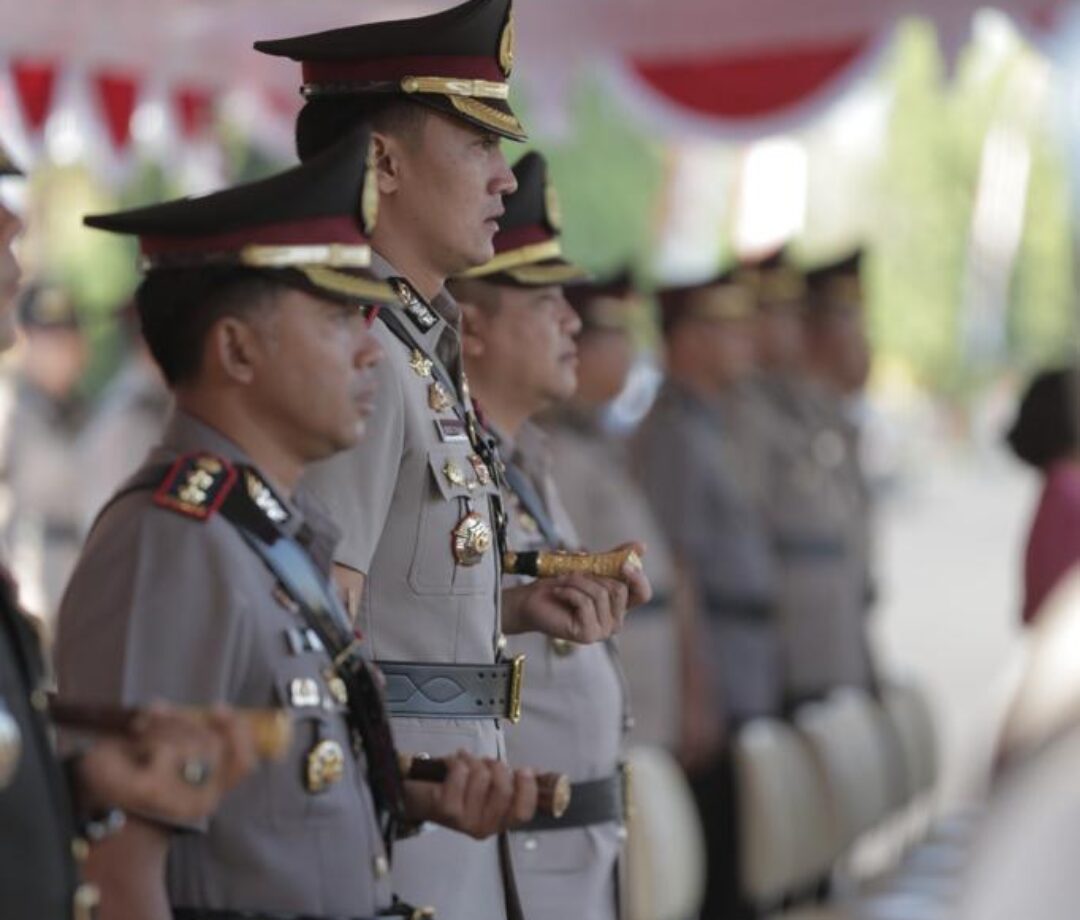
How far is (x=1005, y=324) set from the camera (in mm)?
47156

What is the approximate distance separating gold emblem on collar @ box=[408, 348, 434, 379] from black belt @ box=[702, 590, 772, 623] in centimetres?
494

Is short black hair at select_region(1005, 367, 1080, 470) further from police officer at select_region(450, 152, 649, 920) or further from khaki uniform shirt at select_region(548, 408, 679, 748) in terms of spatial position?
police officer at select_region(450, 152, 649, 920)

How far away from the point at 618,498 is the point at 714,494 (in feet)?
3.42

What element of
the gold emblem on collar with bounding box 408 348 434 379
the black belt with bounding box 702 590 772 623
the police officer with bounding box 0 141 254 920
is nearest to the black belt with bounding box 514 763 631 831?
the gold emblem on collar with bounding box 408 348 434 379

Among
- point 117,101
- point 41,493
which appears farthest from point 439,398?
point 41,493

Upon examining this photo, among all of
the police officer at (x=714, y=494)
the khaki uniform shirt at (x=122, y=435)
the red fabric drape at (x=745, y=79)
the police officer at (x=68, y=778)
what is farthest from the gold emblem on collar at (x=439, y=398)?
the red fabric drape at (x=745, y=79)

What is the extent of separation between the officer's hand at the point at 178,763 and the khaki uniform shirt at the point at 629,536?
466cm

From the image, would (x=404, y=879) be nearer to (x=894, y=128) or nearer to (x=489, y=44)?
(x=489, y=44)

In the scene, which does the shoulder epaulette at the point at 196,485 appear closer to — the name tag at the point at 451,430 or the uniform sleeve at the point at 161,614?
the uniform sleeve at the point at 161,614

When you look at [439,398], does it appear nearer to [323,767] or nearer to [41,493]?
[323,767]

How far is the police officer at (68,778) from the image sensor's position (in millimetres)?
2445

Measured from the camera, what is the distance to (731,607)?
8.50 metres

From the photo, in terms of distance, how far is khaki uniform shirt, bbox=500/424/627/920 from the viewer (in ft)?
13.6

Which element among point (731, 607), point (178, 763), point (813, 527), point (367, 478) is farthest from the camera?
point (813, 527)
